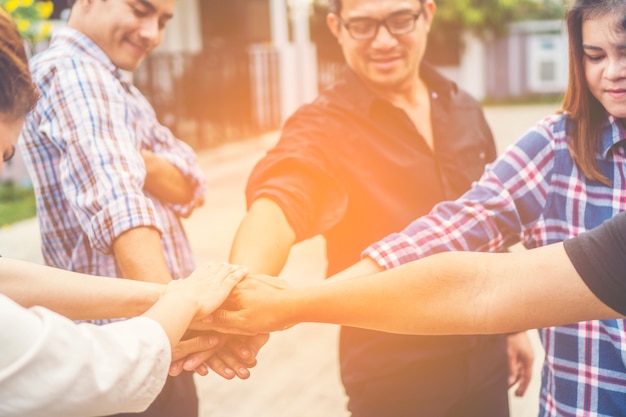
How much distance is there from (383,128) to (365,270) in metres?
0.54

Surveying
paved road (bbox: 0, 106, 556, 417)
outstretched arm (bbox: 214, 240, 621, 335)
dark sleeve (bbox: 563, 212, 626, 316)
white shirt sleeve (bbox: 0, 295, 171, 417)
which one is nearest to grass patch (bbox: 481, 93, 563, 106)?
paved road (bbox: 0, 106, 556, 417)

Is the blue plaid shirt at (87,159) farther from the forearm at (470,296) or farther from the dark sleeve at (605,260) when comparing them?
the dark sleeve at (605,260)

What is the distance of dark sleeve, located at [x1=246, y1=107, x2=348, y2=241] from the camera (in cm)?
214

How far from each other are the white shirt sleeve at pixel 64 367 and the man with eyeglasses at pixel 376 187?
2.87ft

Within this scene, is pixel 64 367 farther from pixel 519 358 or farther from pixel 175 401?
pixel 519 358

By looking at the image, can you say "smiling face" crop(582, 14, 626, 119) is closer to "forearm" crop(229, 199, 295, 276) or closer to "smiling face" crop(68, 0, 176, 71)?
"forearm" crop(229, 199, 295, 276)

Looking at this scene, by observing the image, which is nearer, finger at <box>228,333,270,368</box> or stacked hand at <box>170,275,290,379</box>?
stacked hand at <box>170,275,290,379</box>

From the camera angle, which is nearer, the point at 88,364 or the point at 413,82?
the point at 88,364

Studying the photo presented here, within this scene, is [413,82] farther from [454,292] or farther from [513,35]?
[513,35]

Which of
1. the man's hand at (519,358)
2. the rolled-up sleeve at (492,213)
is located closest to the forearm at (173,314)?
the rolled-up sleeve at (492,213)

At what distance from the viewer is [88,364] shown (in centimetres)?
115

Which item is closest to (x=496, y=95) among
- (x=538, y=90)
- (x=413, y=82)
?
(x=538, y=90)

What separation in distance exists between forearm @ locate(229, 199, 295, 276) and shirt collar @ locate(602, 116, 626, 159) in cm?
80

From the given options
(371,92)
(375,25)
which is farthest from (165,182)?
(375,25)
